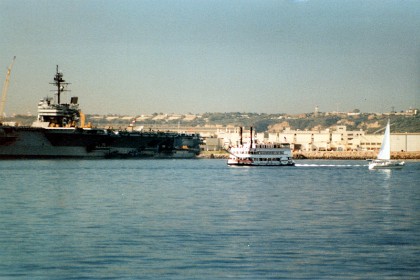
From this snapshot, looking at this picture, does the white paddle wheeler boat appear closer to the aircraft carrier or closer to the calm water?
the aircraft carrier

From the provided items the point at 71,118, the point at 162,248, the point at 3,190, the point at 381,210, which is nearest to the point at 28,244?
the point at 162,248

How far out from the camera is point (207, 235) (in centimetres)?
2295

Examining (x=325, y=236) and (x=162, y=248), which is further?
(x=325, y=236)

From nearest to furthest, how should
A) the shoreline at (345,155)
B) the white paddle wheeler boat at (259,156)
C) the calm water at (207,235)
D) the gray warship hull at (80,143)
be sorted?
the calm water at (207,235), the white paddle wheeler boat at (259,156), the gray warship hull at (80,143), the shoreline at (345,155)

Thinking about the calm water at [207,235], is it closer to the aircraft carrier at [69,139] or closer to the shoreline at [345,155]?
the aircraft carrier at [69,139]

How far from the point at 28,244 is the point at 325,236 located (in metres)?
8.14

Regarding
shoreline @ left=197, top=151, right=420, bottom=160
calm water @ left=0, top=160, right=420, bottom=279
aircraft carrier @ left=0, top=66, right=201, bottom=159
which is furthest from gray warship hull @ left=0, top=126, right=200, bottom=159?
calm water @ left=0, top=160, right=420, bottom=279

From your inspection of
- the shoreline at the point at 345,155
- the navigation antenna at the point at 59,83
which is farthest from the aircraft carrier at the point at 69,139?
the shoreline at the point at 345,155

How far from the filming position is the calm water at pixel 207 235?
702 inches

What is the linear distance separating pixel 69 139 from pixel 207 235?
70.0m

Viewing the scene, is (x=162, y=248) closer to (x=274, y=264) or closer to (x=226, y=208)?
(x=274, y=264)

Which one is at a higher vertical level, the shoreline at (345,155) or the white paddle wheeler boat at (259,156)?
the white paddle wheeler boat at (259,156)

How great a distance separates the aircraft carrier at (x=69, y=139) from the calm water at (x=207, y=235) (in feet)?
161

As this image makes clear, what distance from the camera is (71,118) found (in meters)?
99.2
